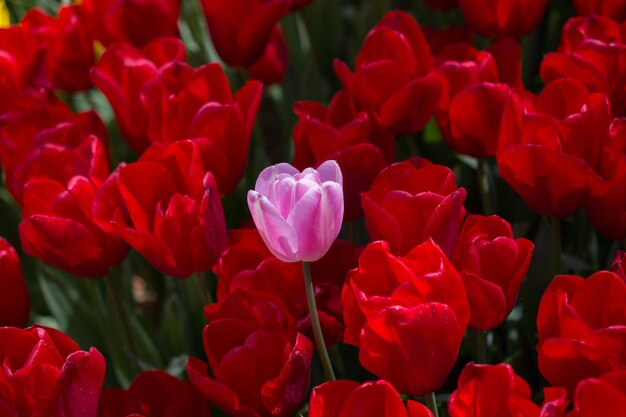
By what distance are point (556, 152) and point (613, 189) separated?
0.20ft

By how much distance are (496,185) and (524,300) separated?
0.87 ft

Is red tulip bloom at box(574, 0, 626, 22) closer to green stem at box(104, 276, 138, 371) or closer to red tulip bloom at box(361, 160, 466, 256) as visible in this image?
red tulip bloom at box(361, 160, 466, 256)

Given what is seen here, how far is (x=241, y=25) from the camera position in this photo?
3.77ft

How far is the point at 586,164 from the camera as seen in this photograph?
81 centimetres

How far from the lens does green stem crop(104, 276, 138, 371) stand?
103 centimetres

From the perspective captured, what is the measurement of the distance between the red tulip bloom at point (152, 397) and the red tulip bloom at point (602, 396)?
13.2 inches

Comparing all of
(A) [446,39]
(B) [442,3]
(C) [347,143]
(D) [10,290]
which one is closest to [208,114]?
(C) [347,143]

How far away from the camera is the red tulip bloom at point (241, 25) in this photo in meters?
1.13

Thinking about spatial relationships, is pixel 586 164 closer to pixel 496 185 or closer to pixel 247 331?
pixel 247 331

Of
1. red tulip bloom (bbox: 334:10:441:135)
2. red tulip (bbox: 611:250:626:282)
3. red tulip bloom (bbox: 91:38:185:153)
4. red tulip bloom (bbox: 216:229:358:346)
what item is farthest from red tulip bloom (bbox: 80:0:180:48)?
red tulip (bbox: 611:250:626:282)

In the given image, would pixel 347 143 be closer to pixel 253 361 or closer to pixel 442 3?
pixel 253 361

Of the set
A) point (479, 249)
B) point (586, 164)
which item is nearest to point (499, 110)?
point (586, 164)

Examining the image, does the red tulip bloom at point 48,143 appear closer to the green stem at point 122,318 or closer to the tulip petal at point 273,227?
the green stem at point 122,318

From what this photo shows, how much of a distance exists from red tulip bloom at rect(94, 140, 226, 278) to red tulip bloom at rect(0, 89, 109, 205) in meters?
0.08
